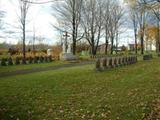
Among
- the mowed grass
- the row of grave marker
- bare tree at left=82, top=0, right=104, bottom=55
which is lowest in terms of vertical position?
the mowed grass

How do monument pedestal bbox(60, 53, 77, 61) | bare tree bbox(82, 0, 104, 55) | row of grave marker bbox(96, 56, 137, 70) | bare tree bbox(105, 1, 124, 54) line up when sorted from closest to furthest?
row of grave marker bbox(96, 56, 137, 70)
monument pedestal bbox(60, 53, 77, 61)
bare tree bbox(82, 0, 104, 55)
bare tree bbox(105, 1, 124, 54)

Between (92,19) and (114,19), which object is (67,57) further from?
(114,19)

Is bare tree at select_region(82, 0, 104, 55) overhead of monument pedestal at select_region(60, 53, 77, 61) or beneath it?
overhead

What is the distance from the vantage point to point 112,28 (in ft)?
226

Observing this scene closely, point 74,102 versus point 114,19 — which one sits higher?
point 114,19

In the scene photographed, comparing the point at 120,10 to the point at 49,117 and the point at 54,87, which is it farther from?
the point at 49,117

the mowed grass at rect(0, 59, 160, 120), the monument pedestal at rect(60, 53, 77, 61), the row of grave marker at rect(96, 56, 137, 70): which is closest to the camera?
the mowed grass at rect(0, 59, 160, 120)

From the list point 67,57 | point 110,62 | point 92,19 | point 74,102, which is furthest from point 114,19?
point 74,102

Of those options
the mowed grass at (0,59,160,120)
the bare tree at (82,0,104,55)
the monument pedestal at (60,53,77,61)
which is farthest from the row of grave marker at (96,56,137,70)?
the bare tree at (82,0,104,55)

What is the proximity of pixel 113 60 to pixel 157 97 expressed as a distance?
53.8 ft

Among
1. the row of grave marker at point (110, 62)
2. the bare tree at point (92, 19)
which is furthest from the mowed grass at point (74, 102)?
the bare tree at point (92, 19)

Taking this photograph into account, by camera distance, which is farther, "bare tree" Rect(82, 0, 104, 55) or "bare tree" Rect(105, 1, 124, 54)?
"bare tree" Rect(105, 1, 124, 54)

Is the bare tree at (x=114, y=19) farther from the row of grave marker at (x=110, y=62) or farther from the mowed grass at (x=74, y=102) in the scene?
the mowed grass at (x=74, y=102)

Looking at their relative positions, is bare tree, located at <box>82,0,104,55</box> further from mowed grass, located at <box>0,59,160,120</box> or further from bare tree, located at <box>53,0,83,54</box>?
mowed grass, located at <box>0,59,160,120</box>
